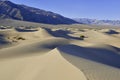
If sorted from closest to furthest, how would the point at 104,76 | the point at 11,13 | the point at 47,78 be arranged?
the point at 104,76 → the point at 47,78 → the point at 11,13

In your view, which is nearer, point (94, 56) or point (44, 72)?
point (44, 72)

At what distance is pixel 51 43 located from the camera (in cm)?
2627

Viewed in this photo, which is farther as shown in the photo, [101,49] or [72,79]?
[101,49]

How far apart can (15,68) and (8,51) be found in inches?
243

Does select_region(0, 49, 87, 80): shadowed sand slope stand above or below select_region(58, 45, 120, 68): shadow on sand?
above

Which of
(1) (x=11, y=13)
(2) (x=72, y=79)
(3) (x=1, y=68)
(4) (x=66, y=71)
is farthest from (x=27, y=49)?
(1) (x=11, y=13)

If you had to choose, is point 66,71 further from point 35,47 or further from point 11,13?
point 11,13

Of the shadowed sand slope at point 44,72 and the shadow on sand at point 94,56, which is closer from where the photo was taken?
the shadowed sand slope at point 44,72

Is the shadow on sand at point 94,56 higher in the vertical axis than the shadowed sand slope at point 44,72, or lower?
lower

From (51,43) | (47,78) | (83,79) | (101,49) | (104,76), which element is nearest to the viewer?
(83,79)

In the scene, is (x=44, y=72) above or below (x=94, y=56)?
above

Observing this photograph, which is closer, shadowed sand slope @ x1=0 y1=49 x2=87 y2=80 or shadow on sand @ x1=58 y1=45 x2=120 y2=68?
shadowed sand slope @ x1=0 y1=49 x2=87 y2=80

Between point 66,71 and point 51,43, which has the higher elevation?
point 66,71

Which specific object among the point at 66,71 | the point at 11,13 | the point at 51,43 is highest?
the point at 66,71
